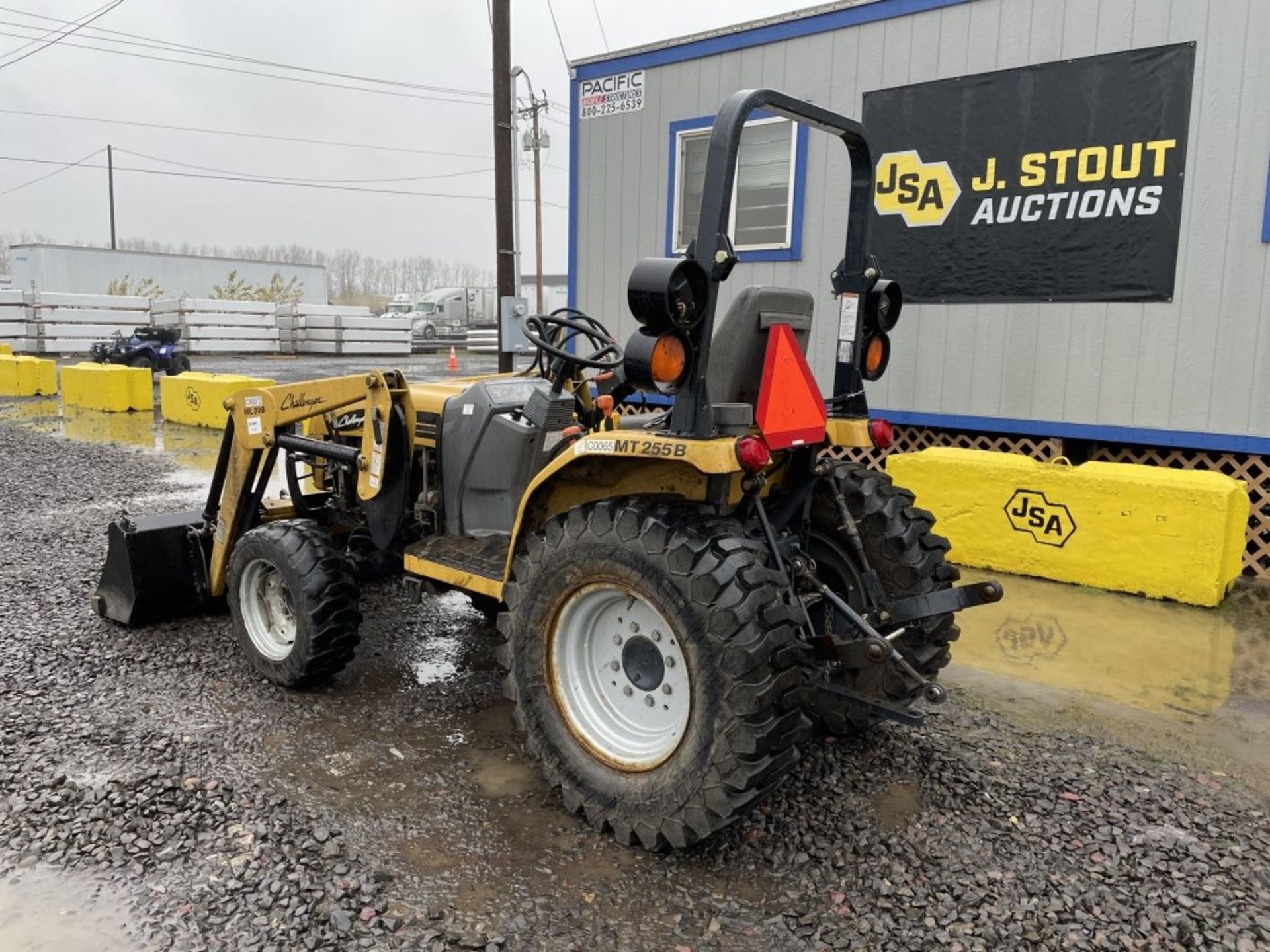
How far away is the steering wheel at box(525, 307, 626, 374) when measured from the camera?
414 cm

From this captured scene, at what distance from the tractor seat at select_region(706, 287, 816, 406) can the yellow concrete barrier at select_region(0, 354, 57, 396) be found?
59.7 feet

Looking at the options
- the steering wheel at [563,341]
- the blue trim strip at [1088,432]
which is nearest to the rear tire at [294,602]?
the steering wheel at [563,341]

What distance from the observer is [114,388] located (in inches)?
616

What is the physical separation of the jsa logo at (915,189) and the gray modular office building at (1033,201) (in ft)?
0.06

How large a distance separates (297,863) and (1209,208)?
22.5 feet

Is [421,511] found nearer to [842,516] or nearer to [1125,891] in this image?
[842,516]

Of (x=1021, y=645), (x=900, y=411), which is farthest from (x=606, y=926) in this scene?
(x=900, y=411)

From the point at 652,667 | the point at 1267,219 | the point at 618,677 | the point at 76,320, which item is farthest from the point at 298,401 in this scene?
the point at 76,320

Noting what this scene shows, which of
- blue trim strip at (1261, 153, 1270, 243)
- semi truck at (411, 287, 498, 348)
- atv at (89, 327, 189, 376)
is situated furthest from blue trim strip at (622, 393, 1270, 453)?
semi truck at (411, 287, 498, 348)

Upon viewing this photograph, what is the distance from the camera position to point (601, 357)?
452 cm

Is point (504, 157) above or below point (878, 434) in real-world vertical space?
above

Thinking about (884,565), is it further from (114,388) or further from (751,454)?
(114,388)

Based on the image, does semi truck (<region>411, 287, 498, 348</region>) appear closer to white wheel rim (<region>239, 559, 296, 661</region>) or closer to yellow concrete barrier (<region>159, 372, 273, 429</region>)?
yellow concrete barrier (<region>159, 372, 273, 429</region>)

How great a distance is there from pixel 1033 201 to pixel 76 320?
90.1 ft
